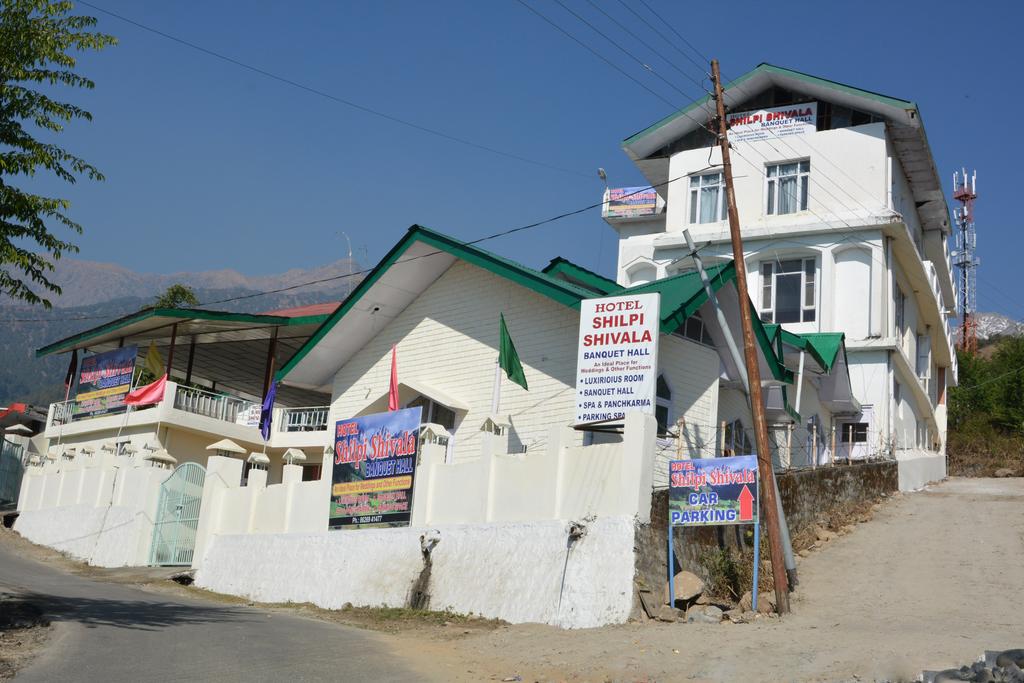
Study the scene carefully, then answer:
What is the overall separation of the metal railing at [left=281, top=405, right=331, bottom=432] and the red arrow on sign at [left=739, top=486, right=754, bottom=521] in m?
16.0

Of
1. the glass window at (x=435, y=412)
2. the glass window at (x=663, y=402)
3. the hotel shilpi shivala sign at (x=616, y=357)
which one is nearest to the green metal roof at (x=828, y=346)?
the glass window at (x=663, y=402)

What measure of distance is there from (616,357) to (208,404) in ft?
53.7

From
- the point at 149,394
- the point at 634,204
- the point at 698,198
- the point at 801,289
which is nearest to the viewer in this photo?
the point at 149,394

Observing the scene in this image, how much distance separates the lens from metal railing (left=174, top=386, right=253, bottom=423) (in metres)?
29.7

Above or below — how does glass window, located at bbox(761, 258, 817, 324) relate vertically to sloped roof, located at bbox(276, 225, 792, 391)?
above

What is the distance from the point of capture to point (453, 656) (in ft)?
44.9

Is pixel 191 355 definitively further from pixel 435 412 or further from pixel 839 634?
pixel 839 634

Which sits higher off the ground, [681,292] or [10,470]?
[681,292]

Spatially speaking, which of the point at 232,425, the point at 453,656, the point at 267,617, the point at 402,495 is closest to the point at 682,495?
the point at 453,656

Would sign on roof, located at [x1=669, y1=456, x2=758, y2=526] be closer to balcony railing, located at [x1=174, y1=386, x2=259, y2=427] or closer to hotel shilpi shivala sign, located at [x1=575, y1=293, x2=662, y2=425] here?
hotel shilpi shivala sign, located at [x1=575, y1=293, x2=662, y2=425]

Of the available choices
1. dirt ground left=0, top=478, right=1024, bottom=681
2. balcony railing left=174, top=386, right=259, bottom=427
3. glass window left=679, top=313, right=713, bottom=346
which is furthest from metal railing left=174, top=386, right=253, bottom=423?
glass window left=679, top=313, right=713, bottom=346

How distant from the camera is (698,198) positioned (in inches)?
1447

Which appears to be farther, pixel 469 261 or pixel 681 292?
pixel 469 261

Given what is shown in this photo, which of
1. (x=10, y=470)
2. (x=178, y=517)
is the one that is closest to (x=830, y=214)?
(x=178, y=517)
